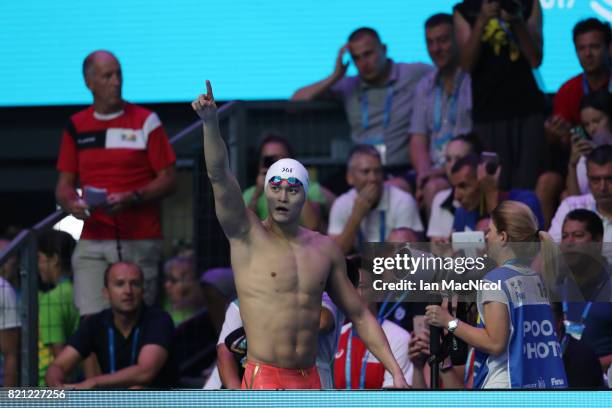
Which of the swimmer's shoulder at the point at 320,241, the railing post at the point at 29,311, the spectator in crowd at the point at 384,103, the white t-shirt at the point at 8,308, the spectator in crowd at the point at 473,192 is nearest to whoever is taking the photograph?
the swimmer's shoulder at the point at 320,241

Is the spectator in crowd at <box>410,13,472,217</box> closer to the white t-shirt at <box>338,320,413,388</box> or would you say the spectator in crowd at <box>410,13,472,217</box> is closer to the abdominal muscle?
the white t-shirt at <box>338,320,413,388</box>

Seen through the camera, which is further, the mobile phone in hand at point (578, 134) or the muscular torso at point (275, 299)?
the mobile phone in hand at point (578, 134)

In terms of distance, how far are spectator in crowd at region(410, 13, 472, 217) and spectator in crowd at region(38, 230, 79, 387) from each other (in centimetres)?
239

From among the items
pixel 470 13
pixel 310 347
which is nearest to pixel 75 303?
pixel 310 347

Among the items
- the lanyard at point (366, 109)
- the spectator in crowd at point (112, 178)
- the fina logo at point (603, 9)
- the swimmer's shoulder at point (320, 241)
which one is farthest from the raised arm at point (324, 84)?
the swimmer's shoulder at point (320, 241)

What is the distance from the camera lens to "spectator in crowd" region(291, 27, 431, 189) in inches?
329

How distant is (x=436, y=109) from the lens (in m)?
8.14

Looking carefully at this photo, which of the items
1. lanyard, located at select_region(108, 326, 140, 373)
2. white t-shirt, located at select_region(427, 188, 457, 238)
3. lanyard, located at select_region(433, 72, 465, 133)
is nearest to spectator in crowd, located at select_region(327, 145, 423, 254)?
white t-shirt, located at select_region(427, 188, 457, 238)

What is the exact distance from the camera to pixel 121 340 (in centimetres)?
696

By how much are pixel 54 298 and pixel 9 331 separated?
48 cm

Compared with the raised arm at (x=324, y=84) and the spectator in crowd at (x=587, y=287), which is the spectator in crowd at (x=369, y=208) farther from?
the spectator in crowd at (x=587, y=287)

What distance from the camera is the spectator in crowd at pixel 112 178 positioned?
24.6 ft

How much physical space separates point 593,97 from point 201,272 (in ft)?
9.23

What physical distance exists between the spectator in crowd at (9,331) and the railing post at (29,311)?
0.04 m
